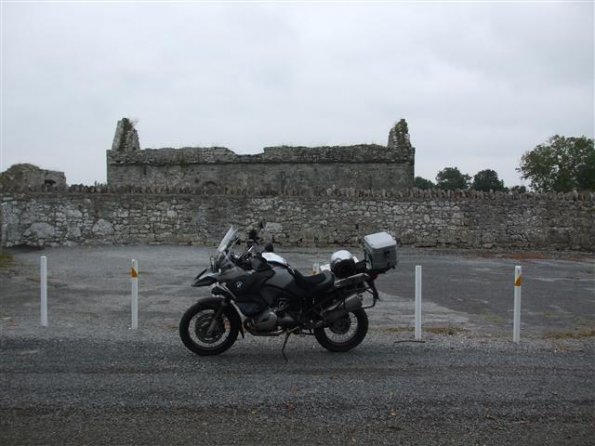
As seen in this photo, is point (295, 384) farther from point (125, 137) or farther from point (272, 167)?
point (125, 137)

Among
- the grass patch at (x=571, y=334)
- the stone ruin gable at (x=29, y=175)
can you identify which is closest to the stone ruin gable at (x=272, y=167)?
the stone ruin gable at (x=29, y=175)

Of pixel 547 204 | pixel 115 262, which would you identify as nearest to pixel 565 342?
pixel 115 262

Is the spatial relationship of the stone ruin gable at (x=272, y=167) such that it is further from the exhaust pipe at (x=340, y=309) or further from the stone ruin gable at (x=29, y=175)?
the exhaust pipe at (x=340, y=309)

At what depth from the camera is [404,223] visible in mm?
19469

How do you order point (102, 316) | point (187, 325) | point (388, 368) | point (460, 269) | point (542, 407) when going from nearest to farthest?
1. point (542, 407)
2. point (388, 368)
3. point (187, 325)
4. point (102, 316)
5. point (460, 269)

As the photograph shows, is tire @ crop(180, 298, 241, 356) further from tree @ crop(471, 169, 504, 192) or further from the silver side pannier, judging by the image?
tree @ crop(471, 169, 504, 192)

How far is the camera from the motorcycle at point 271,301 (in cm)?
635

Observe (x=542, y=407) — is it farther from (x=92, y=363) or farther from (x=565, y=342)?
(x=92, y=363)

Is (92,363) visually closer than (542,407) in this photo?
No

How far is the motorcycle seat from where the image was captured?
254 inches

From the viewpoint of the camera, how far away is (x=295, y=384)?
5363 mm

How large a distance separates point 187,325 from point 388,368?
7.42 ft

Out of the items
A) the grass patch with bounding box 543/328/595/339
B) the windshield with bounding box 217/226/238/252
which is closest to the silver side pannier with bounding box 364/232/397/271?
the windshield with bounding box 217/226/238/252

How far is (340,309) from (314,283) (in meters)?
0.42
